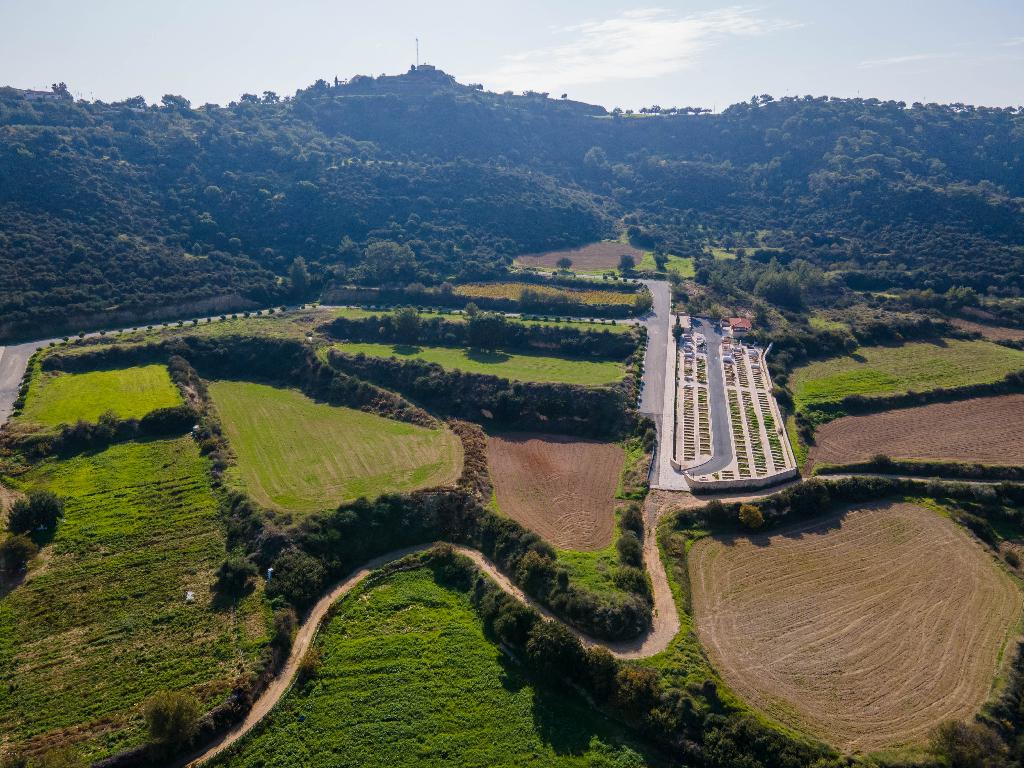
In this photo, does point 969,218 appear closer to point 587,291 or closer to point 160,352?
point 587,291

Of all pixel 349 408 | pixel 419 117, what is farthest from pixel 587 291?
pixel 419 117

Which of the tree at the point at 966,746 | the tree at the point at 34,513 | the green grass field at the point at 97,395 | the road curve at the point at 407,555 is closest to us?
the tree at the point at 966,746

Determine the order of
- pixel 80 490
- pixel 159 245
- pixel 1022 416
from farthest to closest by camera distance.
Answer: pixel 159 245 → pixel 1022 416 → pixel 80 490

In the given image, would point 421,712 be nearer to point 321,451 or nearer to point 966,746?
point 966,746

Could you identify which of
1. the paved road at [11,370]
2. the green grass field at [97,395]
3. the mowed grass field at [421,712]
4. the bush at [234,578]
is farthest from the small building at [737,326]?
the paved road at [11,370]

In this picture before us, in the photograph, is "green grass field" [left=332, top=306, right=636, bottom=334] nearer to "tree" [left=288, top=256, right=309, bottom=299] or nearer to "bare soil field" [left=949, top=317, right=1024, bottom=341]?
"tree" [left=288, top=256, right=309, bottom=299]

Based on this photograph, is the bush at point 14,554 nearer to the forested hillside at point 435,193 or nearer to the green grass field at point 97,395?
the green grass field at point 97,395
